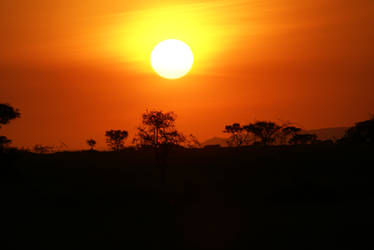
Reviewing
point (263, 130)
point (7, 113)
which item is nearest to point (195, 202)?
point (7, 113)

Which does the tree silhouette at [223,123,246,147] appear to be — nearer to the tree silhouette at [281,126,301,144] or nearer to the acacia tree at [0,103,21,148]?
the tree silhouette at [281,126,301,144]

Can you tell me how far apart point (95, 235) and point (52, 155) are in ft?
147

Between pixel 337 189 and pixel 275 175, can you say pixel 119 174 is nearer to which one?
pixel 275 175

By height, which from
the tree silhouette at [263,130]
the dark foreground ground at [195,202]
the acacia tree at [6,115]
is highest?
Result: the tree silhouette at [263,130]

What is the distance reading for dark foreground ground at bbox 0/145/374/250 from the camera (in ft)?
99.4

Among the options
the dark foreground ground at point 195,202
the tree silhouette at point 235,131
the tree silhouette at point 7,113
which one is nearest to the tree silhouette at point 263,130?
the tree silhouette at point 235,131

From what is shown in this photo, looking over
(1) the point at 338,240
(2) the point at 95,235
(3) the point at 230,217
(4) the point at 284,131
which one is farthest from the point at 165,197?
(4) the point at 284,131

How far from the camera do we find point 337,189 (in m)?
46.1

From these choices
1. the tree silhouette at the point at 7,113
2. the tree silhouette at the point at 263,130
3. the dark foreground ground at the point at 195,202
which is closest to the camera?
the dark foreground ground at the point at 195,202

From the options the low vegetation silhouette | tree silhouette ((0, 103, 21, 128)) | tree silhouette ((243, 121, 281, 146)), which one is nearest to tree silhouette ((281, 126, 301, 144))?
tree silhouette ((243, 121, 281, 146))

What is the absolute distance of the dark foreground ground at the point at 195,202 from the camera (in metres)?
30.3

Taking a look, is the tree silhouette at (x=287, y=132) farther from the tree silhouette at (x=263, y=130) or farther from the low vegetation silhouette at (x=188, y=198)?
the low vegetation silhouette at (x=188, y=198)

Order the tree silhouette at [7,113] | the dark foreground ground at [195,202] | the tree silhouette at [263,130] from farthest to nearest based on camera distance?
the tree silhouette at [263,130]
the tree silhouette at [7,113]
the dark foreground ground at [195,202]

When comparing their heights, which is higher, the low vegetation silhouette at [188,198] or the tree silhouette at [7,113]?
the tree silhouette at [7,113]
